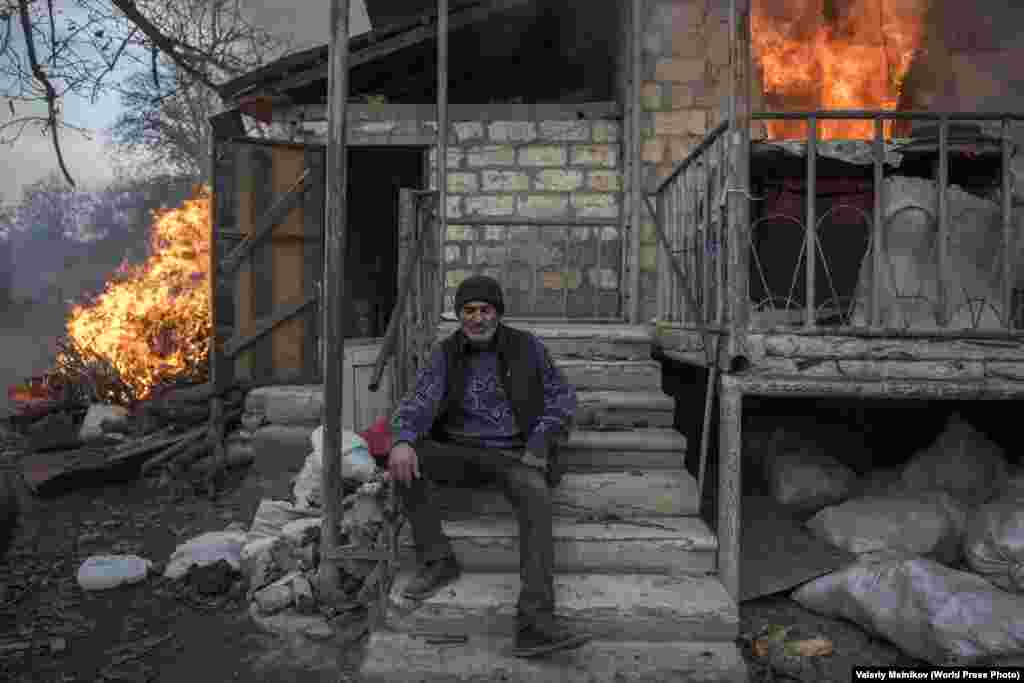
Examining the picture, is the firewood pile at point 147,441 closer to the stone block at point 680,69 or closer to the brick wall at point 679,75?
the brick wall at point 679,75

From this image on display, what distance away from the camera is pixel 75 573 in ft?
15.6

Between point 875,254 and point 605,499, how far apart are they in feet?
6.54

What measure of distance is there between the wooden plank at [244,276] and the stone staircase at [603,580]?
3401 millimetres

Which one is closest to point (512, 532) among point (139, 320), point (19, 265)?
point (139, 320)

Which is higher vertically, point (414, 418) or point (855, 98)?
point (855, 98)

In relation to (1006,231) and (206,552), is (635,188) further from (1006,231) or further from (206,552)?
(206,552)

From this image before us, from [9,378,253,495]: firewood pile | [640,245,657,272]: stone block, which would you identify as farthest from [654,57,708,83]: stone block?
[9,378,253,495]: firewood pile

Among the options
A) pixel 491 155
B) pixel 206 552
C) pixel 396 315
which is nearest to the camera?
pixel 396 315

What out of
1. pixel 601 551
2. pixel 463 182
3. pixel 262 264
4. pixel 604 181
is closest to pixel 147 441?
pixel 262 264

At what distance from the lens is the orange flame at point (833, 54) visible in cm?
721

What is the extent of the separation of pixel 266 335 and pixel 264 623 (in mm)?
3389

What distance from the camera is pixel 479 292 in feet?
12.3

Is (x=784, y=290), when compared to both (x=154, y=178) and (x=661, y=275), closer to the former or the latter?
(x=661, y=275)

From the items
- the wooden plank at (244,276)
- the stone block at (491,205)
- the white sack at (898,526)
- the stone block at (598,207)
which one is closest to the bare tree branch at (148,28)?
the wooden plank at (244,276)
